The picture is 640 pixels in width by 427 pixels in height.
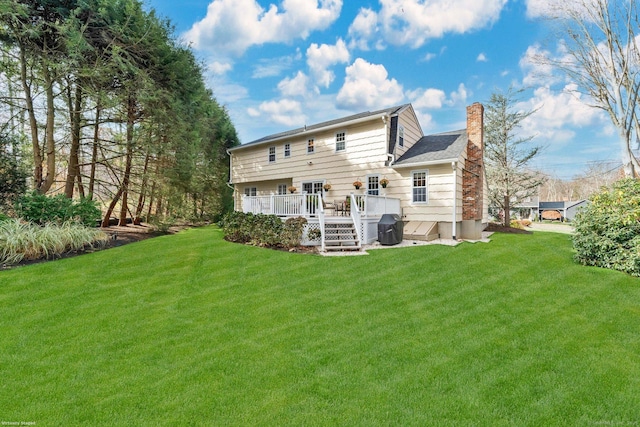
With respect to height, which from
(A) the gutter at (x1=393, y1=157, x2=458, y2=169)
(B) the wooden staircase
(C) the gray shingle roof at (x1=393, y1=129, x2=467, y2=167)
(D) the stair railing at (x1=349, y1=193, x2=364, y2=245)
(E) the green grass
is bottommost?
(E) the green grass

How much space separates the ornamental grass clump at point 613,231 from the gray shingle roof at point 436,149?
446 cm

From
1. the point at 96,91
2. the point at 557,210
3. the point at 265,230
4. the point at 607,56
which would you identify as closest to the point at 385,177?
the point at 265,230

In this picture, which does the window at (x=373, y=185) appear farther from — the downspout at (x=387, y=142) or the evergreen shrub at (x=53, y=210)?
the evergreen shrub at (x=53, y=210)

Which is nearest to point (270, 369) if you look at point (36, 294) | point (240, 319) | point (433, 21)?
point (240, 319)

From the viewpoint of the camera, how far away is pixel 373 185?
13242 millimetres

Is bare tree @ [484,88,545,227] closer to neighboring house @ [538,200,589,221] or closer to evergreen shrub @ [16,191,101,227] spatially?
evergreen shrub @ [16,191,101,227]

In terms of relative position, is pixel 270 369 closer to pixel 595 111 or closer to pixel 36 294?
pixel 36 294

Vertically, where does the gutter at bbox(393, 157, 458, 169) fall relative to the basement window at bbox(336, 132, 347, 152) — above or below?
below

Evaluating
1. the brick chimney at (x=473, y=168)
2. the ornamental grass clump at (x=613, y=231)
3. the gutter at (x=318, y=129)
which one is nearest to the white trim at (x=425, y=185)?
the brick chimney at (x=473, y=168)

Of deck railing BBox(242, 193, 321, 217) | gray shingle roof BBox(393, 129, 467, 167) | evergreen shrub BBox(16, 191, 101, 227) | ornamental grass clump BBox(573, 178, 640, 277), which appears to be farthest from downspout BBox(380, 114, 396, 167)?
evergreen shrub BBox(16, 191, 101, 227)

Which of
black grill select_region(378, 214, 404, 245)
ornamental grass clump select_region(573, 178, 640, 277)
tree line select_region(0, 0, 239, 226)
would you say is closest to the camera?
ornamental grass clump select_region(573, 178, 640, 277)

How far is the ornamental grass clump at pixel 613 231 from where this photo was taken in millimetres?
6988

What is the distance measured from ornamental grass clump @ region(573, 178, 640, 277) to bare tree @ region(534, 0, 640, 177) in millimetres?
2289

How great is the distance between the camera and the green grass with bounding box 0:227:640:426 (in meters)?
2.79
